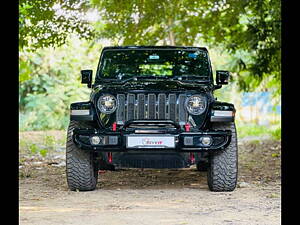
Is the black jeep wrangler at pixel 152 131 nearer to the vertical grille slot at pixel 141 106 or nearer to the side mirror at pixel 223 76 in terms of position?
the vertical grille slot at pixel 141 106

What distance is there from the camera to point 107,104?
7.32m

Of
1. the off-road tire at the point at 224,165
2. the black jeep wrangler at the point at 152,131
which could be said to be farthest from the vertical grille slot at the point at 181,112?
the off-road tire at the point at 224,165

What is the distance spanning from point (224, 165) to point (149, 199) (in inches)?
Result: 39.9

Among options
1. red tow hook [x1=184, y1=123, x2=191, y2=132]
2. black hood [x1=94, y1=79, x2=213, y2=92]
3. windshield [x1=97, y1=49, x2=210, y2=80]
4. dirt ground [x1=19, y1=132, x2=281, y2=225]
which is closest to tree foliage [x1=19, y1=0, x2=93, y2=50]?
dirt ground [x1=19, y1=132, x2=281, y2=225]

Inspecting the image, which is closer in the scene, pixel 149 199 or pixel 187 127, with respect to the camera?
pixel 149 199

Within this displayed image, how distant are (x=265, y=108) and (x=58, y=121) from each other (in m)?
10.6

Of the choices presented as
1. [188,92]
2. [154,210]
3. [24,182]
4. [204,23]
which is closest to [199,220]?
[154,210]

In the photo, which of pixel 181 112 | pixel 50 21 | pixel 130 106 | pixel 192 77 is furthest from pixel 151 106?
pixel 50 21

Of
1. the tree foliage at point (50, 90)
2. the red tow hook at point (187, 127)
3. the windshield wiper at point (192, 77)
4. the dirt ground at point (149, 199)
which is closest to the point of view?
the dirt ground at point (149, 199)

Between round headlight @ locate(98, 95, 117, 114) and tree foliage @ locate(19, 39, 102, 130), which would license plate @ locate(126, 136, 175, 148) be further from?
tree foliage @ locate(19, 39, 102, 130)

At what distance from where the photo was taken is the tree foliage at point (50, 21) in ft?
39.8

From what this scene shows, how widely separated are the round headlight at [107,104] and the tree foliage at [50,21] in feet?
16.6

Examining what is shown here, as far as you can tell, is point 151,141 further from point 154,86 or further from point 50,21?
point 50,21
